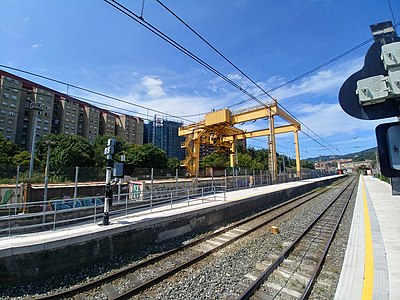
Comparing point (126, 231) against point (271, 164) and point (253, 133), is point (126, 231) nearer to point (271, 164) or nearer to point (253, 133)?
point (271, 164)

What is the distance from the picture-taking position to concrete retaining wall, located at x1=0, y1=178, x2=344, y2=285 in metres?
5.07

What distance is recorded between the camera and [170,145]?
346ft

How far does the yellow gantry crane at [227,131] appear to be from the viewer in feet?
80.6

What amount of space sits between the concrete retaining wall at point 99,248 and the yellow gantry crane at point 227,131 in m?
14.9

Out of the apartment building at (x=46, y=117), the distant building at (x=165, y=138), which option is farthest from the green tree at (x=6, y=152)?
the distant building at (x=165, y=138)

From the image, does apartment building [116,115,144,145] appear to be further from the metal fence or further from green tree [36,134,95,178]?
the metal fence

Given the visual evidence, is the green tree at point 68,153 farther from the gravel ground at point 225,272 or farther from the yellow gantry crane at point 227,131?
the gravel ground at point 225,272

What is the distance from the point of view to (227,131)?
2973cm

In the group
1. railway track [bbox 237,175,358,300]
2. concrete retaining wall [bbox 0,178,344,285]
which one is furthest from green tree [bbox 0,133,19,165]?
railway track [bbox 237,175,358,300]

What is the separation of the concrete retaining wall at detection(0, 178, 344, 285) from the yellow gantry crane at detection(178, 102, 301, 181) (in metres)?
14.9

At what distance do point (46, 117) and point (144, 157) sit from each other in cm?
3425

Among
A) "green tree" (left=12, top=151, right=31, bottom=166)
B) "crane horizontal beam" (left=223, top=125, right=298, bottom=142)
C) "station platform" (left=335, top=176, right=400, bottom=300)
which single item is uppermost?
"crane horizontal beam" (left=223, top=125, right=298, bottom=142)

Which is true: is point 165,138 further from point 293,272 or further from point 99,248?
point 293,272

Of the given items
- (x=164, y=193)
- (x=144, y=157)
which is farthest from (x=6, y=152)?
(x=164, y=193)
